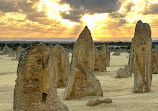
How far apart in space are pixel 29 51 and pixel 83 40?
4.83 m

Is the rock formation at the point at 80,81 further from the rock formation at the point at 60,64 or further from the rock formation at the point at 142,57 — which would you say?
the rock formation at the point at 60,64

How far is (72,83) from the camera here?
8.89 metres

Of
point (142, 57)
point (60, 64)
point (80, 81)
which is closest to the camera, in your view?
point (80, 81)

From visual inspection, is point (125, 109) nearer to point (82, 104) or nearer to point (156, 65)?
point (82, 104)

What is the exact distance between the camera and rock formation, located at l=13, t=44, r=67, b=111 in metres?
5.03

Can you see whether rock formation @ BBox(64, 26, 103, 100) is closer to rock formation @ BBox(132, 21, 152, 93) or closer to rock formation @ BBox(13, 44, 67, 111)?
rock formation @ BBox(132, 21, 152, 93)

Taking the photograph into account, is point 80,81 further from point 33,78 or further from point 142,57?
point 33,78

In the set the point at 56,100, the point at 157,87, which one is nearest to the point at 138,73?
the point at 157,87

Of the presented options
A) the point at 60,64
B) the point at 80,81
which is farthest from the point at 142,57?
the point at 60,64

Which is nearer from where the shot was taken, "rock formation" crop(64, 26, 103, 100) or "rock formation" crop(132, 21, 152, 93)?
"rock formation" crop(64, 26, 103, 100)

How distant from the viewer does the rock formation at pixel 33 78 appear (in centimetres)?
503

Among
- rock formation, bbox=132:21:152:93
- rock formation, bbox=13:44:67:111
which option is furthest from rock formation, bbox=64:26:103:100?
rock formation, bbox=13:44:67:111

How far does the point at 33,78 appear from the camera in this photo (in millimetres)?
5051

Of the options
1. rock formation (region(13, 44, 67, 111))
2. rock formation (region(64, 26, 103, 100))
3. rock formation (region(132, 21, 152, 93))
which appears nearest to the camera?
rock formation (region(13, 44, 67, 111))
